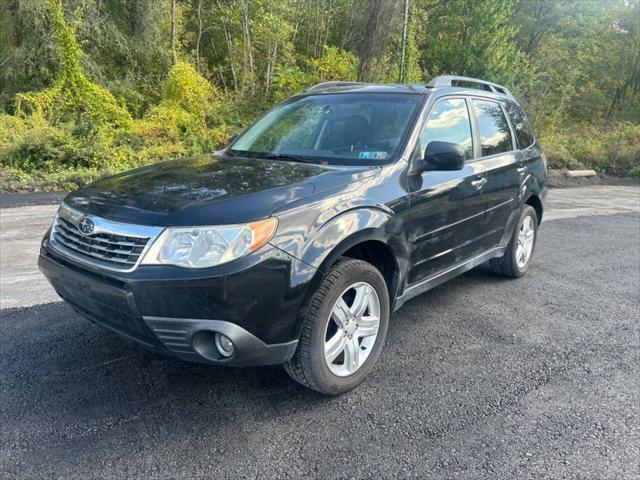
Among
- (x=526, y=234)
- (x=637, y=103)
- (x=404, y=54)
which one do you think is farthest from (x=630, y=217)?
(x=637, y=103)

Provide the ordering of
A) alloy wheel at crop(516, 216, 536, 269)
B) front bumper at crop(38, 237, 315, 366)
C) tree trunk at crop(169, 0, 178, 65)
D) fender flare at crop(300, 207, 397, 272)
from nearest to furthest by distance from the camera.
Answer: front bumper at crop(38, 237, 315, 366) < fender flare at crop(300, 207, 397, 272) < alloy wheel at crop(516, 216, 536, 269) < tree trunk at crop(169, 0, 178, 65)

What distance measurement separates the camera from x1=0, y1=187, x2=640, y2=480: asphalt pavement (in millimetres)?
2281

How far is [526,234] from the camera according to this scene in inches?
201

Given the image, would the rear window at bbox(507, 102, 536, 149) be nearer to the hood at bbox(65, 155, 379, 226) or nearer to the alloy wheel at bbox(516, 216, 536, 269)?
the alloy wheel at bbox(516, 216, 536, 269)

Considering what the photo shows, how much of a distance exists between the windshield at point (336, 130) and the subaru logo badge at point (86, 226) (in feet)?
4.49

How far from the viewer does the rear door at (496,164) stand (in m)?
4.12

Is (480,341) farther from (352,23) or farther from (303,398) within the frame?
(352,23)

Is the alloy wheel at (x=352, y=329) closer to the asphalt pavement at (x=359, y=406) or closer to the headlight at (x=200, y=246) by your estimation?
the asphalt pavement at (x=359, y=406)

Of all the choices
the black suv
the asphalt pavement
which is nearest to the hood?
the black suv

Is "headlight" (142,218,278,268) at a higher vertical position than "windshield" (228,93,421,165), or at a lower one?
lower

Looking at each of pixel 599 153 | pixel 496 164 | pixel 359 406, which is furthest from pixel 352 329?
pixel 599 153

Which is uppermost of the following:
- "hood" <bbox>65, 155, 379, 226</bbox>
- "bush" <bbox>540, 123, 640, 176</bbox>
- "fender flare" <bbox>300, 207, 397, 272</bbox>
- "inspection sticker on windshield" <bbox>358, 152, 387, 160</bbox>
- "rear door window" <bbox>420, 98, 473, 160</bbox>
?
"rear door window" <bbox>420, 98, 473, 160</bbox>

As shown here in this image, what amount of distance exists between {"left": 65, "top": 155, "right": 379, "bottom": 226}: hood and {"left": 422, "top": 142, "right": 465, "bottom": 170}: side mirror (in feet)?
1.40

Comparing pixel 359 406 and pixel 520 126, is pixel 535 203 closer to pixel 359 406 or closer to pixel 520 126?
pixel 520 126
